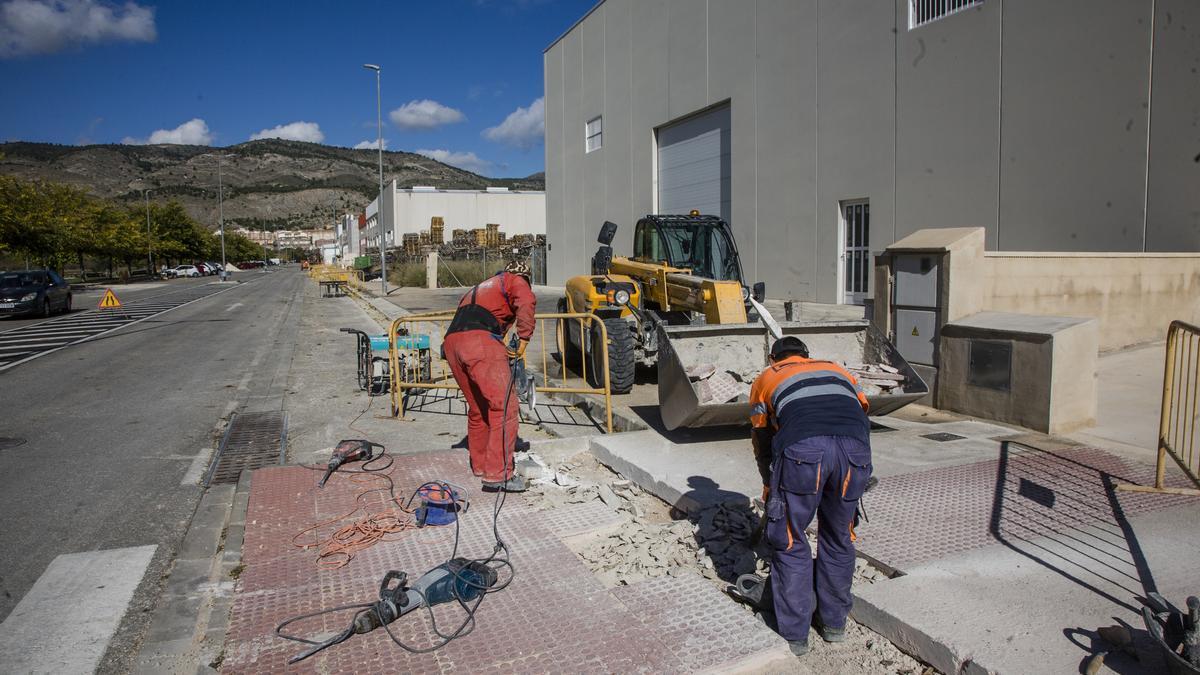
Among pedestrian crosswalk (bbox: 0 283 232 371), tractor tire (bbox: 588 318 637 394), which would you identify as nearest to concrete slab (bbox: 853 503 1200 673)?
tractor tire (bbox: 588 318 637 394)

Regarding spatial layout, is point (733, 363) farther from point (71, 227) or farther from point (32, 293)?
point (71, 227)

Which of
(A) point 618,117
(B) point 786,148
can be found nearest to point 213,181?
(A) point 618,117

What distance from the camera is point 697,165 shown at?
22.7 metres

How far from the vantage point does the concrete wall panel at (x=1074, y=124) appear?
11.3 meters

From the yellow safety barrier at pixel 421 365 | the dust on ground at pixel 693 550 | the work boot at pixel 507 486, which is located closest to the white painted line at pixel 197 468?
the yellow safety barrier at pixel 421 365

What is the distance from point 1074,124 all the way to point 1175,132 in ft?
4.84

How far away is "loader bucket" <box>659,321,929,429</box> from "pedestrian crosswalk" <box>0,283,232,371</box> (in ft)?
40.6

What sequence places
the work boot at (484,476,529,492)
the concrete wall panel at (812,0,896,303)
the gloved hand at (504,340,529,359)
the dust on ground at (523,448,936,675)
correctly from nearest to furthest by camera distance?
the dust on ground at (523,448,936,675) < the work boot at (484,476,529,492) < the gloved hand at (504,340,529,359) < the concrete wall panel at (812,0,896,303)

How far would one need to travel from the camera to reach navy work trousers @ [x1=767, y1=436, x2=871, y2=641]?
3539mm

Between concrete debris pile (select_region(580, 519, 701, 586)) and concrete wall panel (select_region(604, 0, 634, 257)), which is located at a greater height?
concrete wall panel (select_region(604, 0, 634, 257))

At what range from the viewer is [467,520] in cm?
525

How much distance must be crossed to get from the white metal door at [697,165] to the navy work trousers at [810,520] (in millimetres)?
17946

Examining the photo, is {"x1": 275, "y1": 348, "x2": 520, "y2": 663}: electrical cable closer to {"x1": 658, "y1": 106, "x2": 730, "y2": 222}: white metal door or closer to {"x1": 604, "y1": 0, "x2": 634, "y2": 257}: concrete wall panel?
{"x1": 658, "y1": 106, "x2": 730, "y2": 222}: white metal door

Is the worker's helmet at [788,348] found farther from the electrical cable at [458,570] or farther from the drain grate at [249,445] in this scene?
the drain grate at [249,445]
